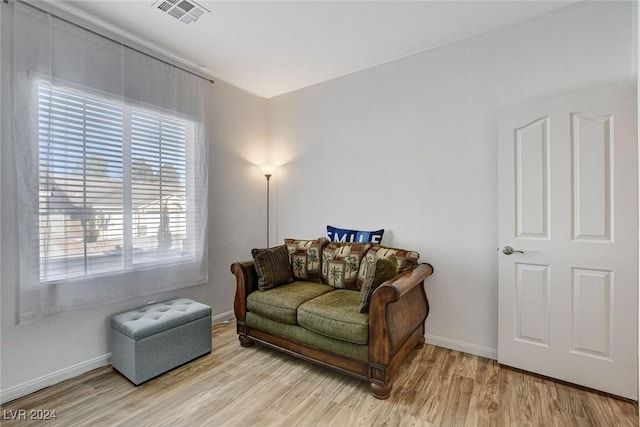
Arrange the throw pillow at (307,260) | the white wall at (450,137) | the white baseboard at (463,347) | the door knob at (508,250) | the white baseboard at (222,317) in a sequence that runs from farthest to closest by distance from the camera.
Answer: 1. the white baseboard at (222,317)
2. the throw pillow at (307,260)
3. the white baseboard at (463,347)
4. the door knob at (508,250)
5. the white wall at (450,137)

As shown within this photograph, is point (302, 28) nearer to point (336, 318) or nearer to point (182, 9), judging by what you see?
point (182, 9)

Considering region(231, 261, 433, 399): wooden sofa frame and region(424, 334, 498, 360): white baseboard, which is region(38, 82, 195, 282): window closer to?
region(231, 261, 433, 399): wooden sofa frame

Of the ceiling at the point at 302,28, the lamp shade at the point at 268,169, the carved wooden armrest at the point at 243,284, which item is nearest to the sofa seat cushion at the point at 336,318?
the carved wooden armrest at the point at 243,284

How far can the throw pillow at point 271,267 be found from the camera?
250 centimetres

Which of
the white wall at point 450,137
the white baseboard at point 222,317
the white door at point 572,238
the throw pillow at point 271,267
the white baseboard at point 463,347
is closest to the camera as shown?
the white door at point 572,238

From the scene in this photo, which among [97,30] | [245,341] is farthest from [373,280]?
[97,30]

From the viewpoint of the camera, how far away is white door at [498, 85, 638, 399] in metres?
1.80

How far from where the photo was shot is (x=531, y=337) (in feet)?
6.86

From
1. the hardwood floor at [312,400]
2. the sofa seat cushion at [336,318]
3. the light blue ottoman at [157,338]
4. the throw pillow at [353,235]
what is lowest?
the hardwood floor at [312,400]

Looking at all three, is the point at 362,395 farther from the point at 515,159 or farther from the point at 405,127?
the point at 405,127

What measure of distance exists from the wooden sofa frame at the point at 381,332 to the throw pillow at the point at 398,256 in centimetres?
8

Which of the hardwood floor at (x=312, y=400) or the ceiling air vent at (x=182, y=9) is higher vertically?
the ceiling air vent at (x=182, y=9)

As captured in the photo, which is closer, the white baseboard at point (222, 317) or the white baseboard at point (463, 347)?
the white baseboard at point (463, 347)

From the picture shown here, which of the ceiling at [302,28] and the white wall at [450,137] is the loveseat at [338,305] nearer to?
the white wall at [450,137]
